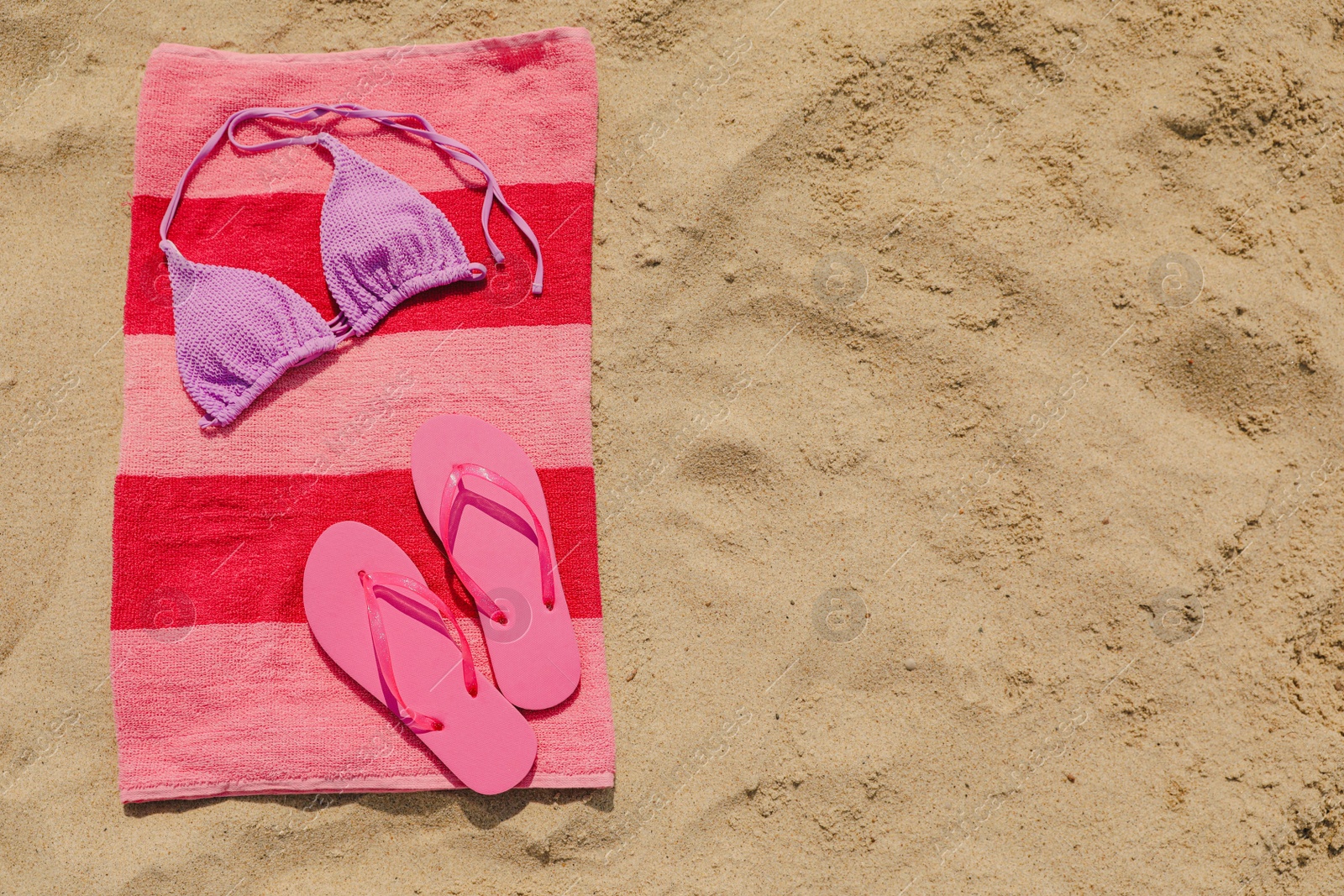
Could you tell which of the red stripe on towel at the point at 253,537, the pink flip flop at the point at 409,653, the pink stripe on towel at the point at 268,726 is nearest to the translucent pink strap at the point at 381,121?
the red stripe on towel at the point at 253,537

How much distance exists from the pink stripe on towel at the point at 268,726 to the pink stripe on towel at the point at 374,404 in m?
0.35

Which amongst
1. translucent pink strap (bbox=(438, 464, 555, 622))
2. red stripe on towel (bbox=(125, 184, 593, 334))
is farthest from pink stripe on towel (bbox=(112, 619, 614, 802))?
red stripe on towel (bbox=(125, 184, 593, 334))

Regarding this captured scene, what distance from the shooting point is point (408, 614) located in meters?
1.58

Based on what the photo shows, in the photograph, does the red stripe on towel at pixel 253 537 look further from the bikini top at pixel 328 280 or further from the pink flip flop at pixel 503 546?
the bikini top at pixel 328 280

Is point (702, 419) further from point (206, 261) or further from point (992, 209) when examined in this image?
point (206, 261)

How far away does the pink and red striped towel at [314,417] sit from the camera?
61.1 inches

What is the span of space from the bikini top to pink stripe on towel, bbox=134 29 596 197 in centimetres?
4

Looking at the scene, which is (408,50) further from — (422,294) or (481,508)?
(481,508)

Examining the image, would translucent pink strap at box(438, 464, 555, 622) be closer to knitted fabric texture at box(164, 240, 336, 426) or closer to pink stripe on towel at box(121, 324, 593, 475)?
pink stripe on towel at box(121, 324, 593, 475)

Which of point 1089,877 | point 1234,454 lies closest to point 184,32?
point 1234,454

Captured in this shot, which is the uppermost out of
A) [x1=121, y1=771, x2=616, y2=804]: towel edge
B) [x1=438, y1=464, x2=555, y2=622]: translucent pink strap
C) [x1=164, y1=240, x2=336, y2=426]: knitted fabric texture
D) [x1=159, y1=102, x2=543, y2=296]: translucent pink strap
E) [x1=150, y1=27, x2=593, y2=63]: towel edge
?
[x1=150, y1=27, x2=593, y2=63]: towel edge

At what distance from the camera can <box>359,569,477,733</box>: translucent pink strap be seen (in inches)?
60.3

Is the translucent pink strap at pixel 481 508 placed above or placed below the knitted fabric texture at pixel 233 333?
below

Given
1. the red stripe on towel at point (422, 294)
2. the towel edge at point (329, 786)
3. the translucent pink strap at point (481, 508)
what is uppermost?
the red stripe on towel at point (422, 294)
